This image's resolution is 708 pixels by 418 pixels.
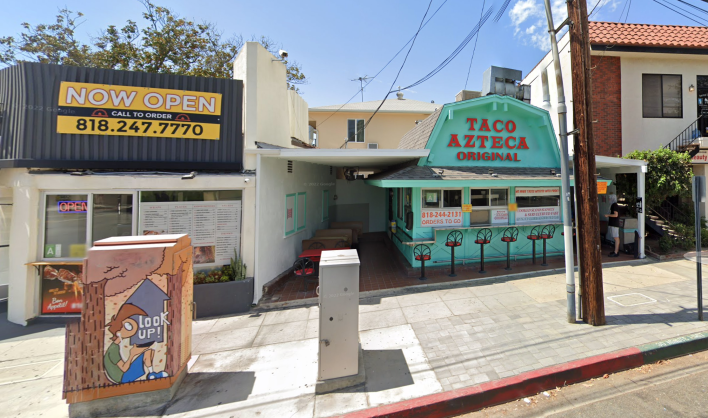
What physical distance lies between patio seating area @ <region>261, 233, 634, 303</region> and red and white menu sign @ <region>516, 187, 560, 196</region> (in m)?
1.85

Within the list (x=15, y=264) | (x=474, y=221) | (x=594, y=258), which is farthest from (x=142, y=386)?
(x=474, y=221)

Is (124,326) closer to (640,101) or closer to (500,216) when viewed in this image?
(500,216)

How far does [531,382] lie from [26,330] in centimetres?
903

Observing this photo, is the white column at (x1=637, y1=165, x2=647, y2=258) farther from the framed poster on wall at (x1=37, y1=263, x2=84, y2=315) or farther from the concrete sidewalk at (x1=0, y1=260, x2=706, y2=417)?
the framed poster on wall at (x1=37, y1=263, x2=84, y2=315)

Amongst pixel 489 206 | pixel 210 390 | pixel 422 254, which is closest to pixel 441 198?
pixel 489 206

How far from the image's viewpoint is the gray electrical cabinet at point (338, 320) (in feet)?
11.4

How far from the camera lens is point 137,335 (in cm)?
327

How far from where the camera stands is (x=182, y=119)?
6.07 meters

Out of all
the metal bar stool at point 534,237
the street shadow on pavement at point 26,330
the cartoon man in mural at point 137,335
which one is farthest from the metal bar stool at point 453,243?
the street shadow on pavement at point 26,330

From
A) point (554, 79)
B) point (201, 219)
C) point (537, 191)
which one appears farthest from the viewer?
point (554, 79)

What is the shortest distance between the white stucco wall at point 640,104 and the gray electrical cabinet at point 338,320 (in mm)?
13600

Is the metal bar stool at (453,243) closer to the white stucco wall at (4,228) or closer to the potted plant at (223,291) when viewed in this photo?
the potted plant at (223,291)

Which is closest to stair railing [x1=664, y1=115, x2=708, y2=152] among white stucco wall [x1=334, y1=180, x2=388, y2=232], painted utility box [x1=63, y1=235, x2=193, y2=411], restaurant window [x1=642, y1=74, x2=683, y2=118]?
Answer: restaurant window [x1=642, y1=74, x2=683, y2=118]

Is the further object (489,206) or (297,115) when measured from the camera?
(297,115)
